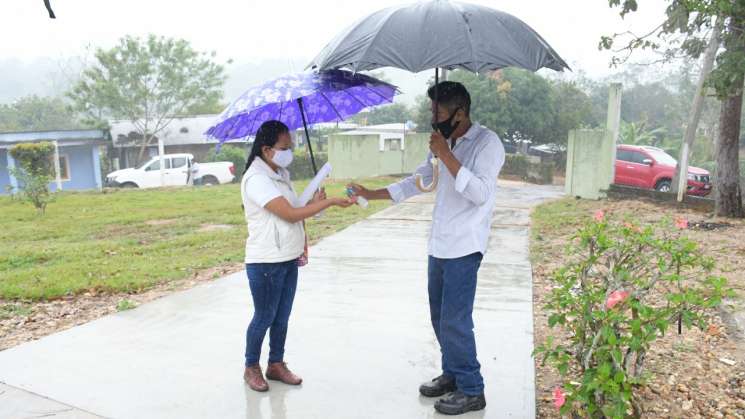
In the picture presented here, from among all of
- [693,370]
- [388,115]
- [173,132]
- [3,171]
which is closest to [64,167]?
[3,171]

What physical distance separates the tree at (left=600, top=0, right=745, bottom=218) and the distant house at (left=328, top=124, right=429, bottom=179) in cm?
873

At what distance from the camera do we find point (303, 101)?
3725 millimetres

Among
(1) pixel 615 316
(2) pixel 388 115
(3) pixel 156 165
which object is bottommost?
(3) pixel 156 165

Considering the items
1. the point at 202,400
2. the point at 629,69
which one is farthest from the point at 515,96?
the point at 629,69

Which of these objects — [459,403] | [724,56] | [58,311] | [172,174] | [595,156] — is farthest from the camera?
[172,174]

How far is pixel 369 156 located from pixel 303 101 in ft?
51.7

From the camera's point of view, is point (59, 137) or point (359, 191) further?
point (59, 137)

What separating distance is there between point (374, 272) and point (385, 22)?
11.7ft

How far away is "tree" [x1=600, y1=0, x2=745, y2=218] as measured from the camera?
776 cm

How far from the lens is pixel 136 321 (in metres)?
4.50

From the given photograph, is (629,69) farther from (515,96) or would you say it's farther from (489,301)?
(489,301)

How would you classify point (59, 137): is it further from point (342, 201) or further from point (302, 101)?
point (342, 201)

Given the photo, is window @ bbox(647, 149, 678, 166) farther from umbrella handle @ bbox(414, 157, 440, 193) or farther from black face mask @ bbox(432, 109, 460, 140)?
black face mask @ bbox(432, 109, 460, 140)

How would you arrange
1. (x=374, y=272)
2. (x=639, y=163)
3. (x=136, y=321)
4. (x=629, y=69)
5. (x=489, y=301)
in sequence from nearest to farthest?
(x=136, y=321) → (x=489, y=301) → (x=374, y=272) → (x=639, y=163) → (x=629, y=69)
